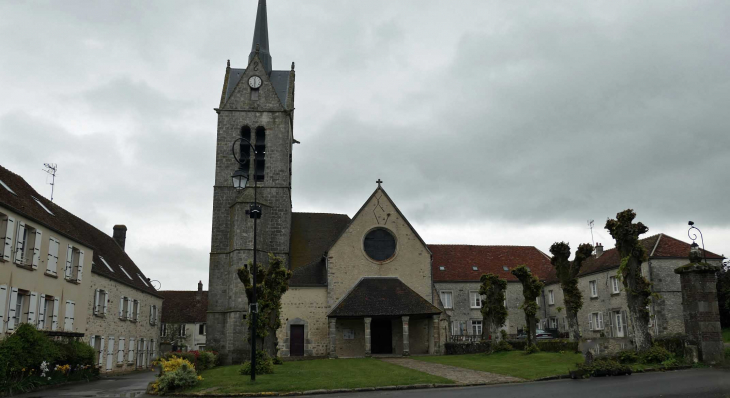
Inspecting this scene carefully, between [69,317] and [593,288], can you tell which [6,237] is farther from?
[593,288]

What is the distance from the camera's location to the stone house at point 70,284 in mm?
19994

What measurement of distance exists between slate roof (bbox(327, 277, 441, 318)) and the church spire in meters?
17.3

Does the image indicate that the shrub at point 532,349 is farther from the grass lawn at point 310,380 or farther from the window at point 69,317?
the window at point 69,317

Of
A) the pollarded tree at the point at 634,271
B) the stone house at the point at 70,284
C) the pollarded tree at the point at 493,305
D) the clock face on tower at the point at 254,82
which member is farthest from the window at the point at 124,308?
the pollarded tree at the point at 634,271

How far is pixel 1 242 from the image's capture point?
743 inches

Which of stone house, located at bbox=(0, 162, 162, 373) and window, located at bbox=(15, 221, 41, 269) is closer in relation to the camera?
stone house, located at bbox=(0, 162, 162, 373)

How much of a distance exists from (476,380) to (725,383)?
5.91 m

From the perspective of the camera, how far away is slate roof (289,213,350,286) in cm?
3195

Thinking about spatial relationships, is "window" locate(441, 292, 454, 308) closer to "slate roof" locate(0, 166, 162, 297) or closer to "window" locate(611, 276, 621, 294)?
"window" locate(611, 276, 621, 294)

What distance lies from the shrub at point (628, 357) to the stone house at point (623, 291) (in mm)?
11045

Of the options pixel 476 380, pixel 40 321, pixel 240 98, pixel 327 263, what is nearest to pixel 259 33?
pixel 240 98

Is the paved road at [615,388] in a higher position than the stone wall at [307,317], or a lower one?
lower

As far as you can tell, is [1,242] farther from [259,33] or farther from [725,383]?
[259,33]

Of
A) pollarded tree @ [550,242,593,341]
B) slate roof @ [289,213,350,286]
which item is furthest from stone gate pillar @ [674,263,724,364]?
slate roof @ [289,213,350,286]
